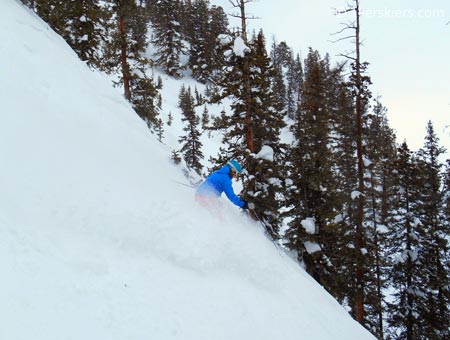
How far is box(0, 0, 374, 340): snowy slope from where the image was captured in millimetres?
4465

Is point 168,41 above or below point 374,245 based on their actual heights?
above

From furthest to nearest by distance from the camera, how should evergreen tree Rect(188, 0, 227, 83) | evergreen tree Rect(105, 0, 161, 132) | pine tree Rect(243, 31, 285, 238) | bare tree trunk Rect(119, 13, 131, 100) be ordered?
evergreen tree Rect(188, 0, 227, 83)
bare tree trunk Rect(119, 13, 131, 100)
evergreen tree Rect(105, 0, 161, 132)
pine tree Rect(243, 31, 285, 238)

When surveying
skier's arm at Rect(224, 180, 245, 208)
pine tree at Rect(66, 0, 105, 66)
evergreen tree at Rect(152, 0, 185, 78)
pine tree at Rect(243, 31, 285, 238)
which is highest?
evergreen tree at Rect(152, 0, 185, 78)

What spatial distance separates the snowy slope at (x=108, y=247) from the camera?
4465 millimetres

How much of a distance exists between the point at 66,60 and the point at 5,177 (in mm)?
8778

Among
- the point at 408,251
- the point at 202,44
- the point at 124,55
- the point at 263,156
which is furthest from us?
the point at 202,44

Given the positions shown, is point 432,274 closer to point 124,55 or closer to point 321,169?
point 321,169

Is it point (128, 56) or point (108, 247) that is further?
point (128, 56)

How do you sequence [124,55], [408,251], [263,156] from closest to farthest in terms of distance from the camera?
[263,156], [408,251], [124,55]

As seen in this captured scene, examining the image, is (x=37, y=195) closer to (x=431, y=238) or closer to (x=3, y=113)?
(x=3, y=113)

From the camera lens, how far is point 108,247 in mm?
5895

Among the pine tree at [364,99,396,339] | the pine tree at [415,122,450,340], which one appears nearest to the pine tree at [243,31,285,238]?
the pine tree at [364,99,396,339]

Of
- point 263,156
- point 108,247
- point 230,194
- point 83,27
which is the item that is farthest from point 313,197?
point 83,27

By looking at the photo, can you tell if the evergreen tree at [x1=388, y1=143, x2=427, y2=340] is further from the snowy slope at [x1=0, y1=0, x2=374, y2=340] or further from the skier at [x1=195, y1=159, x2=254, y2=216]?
the skier at [x1=195, y1=159, x2=254, y2=216]
